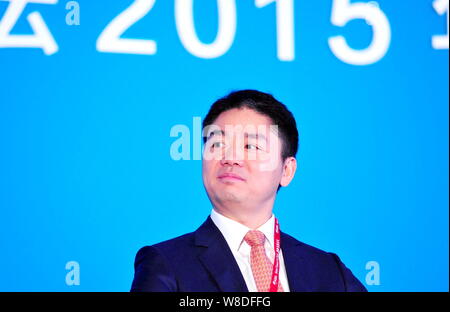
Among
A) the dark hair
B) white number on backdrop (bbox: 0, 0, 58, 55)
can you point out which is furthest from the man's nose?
white number on backdrop (bbox: 0, 0, 58, 55)

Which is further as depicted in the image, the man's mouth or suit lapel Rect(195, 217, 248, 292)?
the man's mouth

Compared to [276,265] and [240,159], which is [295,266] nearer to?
[276,265]

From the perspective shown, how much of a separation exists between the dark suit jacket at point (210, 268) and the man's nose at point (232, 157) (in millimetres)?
174

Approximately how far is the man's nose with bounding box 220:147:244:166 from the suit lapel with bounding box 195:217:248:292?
186 millimetres

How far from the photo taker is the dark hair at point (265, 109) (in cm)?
199

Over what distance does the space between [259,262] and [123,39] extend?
1.09 metres

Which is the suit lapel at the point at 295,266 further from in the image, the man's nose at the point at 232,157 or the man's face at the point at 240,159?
the man's nose at the point at 232,157

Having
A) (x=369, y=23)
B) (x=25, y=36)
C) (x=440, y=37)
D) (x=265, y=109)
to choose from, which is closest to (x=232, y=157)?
(x=265, y=109)

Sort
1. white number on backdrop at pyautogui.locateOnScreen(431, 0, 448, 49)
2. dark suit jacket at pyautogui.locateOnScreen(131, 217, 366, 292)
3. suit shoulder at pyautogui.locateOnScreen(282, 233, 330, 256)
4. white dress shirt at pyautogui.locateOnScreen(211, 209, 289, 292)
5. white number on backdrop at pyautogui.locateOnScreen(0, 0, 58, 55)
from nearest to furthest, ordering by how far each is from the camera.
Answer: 1. dark suit jacket at pyautogui.locateOnScreen(131, 217, 366, 292)
2. white dress shirt at pyautogui.locateOnScreen(211, 209, 289, 292)
3. suit shoulder at pyautogui.locateOnScreen(282, 233, 330, 256)
4. white number on backdrop at pyautogui.locateOnScreen(0, 0, 58, 55)
5. white number on backdrop at pyautogui.locateOnScreen(431, 0, 448, 49)

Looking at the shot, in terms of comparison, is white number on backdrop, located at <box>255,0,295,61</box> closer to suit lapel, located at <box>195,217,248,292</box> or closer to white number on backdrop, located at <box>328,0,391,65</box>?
white number on backdrop, located at <box>328,0,391,65</box>

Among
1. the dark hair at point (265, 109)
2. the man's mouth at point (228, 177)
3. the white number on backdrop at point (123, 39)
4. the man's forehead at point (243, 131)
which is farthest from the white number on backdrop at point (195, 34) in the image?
the man's mouth at point (228, 177)

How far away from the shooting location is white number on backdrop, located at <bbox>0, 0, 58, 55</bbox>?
7.93ft
